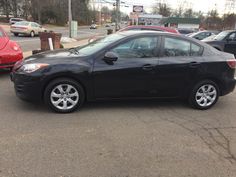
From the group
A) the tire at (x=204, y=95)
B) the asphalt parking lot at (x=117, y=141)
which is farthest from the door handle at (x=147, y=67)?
the tire at (x=204, y=95)

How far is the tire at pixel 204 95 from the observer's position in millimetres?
6020

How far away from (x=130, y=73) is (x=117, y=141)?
168 cm

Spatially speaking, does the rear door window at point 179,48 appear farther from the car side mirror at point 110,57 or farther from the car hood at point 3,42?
the car hood at point 3,42

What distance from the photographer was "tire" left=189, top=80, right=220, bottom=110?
6020 millimetres

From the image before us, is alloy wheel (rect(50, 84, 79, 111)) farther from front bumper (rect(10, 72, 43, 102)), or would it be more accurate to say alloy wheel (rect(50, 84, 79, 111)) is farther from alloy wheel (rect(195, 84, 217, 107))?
alloy wheel (rect(195, 84, 217, 107))

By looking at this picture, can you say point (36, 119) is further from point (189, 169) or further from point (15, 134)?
point (189, 169)

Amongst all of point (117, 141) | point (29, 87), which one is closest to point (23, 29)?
point (29, 87)

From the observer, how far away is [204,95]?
6.09m

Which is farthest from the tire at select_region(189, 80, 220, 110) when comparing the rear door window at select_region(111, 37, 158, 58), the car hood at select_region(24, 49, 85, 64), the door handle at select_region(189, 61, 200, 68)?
the car hood at select_region(24, 49, 85, 64)

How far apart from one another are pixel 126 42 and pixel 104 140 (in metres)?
2.15

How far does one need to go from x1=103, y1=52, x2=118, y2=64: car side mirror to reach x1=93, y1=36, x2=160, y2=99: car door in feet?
0.19

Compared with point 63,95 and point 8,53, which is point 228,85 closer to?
point 63,95

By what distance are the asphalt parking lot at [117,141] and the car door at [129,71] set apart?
378 mm

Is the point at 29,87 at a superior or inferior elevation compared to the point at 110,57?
inferior
